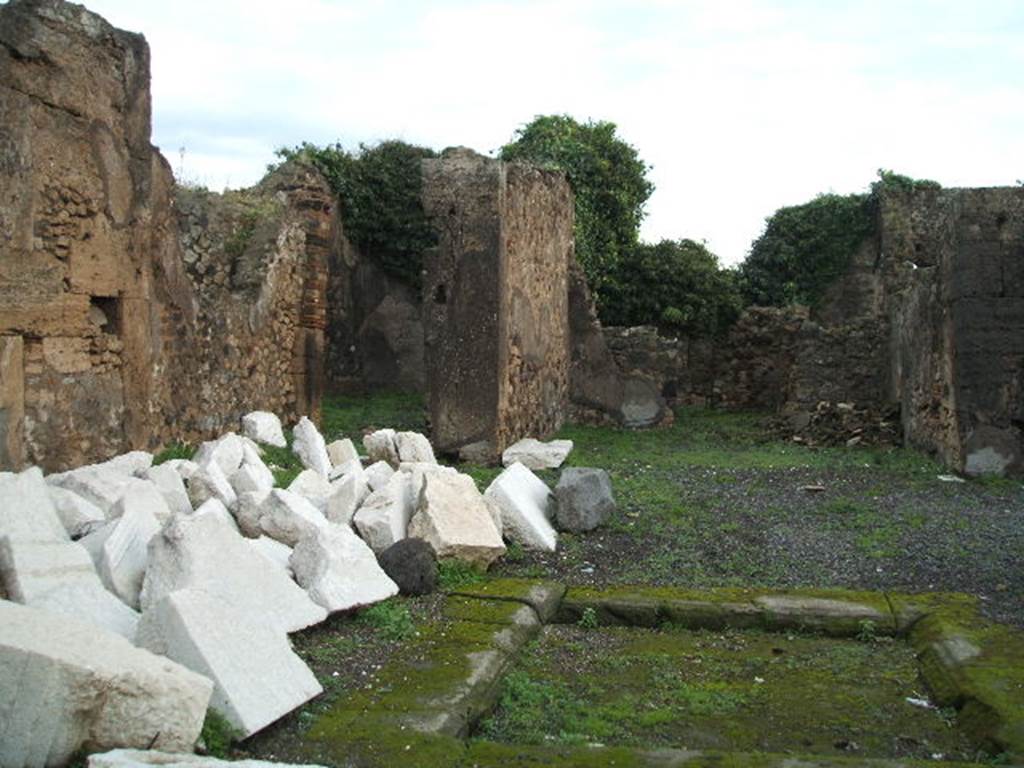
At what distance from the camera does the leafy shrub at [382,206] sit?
18922mm

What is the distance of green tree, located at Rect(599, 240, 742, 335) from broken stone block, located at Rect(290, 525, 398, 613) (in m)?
13.7

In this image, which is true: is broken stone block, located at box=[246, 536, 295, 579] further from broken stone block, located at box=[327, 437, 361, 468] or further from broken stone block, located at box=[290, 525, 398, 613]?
broken stone block, located at box=[327, 437, 361, 468]

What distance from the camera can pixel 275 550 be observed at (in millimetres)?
5312

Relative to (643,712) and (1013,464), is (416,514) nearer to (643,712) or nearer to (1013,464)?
(643,712)

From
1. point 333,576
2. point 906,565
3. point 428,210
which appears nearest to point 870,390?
point 428,210

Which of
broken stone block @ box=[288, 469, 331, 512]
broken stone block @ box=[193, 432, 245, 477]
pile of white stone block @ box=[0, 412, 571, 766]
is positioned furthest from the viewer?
broken stone block @ box=[193, 432, 245, 477]

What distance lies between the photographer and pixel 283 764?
312 centimetres

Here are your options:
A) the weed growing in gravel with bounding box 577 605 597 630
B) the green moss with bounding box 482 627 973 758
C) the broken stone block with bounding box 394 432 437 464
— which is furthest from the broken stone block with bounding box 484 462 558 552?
the broken stone block with bounding box 394 432 437 464

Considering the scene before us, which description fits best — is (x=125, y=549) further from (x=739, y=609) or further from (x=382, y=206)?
(x=382, y=206)

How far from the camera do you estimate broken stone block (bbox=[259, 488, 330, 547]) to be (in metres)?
5.60

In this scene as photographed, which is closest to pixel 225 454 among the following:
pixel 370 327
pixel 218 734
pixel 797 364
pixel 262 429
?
pixel 262 429

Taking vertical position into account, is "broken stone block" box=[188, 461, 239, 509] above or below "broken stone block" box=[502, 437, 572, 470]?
above

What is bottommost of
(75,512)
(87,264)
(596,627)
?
(596,627)

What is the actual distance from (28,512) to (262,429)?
4.96 meters
